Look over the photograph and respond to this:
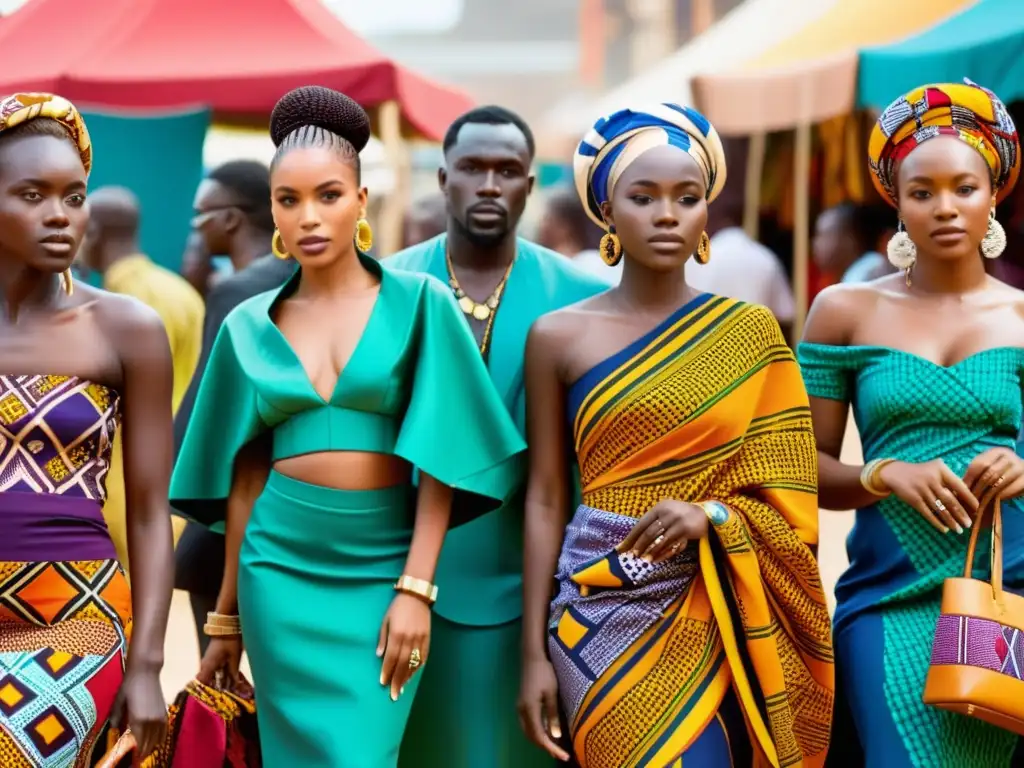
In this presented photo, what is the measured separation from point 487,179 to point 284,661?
1.61 m

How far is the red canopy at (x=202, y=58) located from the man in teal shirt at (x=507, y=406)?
19.4 feet

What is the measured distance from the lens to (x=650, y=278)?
409cm

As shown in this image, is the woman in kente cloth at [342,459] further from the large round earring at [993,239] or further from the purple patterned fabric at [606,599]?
the large round earring at [993,239]

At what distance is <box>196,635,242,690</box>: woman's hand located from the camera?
4.22 m

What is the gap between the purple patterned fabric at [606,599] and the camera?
12.8 ft

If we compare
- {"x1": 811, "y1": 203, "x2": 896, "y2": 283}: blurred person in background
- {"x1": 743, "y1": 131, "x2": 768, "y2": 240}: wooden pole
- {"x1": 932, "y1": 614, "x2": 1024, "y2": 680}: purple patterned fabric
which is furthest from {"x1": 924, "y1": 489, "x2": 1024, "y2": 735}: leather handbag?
{"x1": 743, "y1": 131, "x2": 768, "y2": 240}: wooden pole

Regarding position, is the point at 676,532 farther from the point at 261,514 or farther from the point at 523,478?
the point at 261,514

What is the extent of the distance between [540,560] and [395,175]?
774 centimetres

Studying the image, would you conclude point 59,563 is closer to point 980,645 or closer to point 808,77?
point 980,645

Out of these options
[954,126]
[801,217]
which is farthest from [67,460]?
[801,217]

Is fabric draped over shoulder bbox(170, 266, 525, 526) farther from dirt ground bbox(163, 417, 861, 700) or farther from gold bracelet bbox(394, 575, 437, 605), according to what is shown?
dirt ground bbox(163, 417, 861, 700)

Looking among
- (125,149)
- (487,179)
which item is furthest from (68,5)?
(487,179)

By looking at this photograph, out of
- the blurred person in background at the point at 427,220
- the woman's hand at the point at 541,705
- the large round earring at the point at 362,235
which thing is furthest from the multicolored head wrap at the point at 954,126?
the blurred person in background at the point at 427,220

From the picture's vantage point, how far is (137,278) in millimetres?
8047
